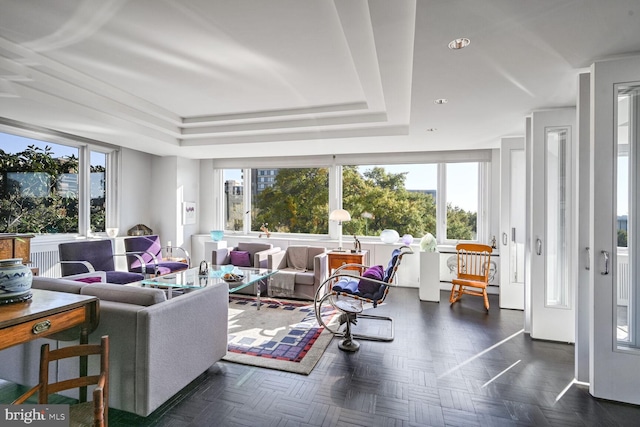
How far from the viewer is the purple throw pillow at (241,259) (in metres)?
5.29

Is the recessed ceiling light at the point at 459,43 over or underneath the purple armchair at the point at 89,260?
over

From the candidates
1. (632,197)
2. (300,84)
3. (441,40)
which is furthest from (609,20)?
(300,84)

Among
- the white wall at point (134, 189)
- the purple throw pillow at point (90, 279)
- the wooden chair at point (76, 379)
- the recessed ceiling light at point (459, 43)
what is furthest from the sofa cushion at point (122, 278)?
the recessed ceiling light at point (459, 43)

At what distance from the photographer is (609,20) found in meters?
1.85

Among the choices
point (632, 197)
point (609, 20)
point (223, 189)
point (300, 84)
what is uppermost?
point (300, 84)

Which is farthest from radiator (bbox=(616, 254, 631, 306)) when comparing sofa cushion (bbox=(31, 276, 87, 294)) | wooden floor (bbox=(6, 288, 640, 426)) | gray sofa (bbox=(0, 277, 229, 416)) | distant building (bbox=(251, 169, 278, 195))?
distant building (bbox=(251, 169, 278, 195))

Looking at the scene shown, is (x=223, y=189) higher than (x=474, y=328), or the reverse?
(x=223, y=189)

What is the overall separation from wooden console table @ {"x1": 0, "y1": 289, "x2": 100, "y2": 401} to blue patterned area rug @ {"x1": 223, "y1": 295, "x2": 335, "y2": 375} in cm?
133

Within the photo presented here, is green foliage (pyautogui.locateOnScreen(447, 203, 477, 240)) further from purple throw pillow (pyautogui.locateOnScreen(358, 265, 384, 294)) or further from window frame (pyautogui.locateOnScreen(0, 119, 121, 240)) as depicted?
window frame (pyautogui.locateOnScreen(0, 119, 121, 240))

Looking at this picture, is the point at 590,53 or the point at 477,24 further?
the point at 590,53

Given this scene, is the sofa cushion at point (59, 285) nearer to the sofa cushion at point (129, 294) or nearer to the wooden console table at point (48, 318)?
the sofa cushion at point (129, 294)

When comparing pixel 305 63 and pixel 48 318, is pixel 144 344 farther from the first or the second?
pixel 305 63

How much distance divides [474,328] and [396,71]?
3.08 m

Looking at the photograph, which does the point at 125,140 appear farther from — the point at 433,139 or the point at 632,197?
the point at 632,197
